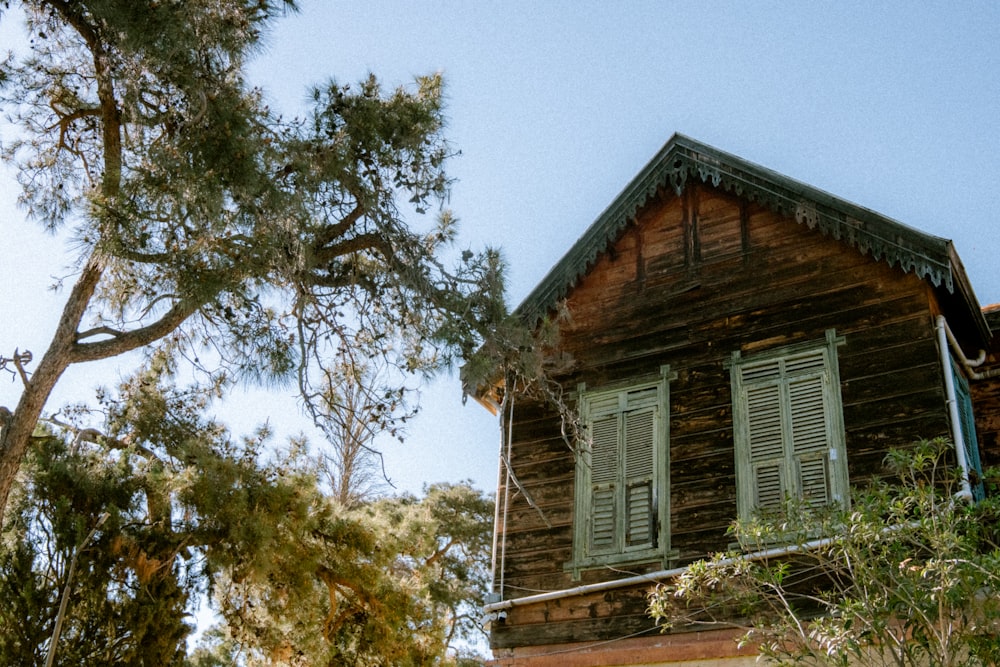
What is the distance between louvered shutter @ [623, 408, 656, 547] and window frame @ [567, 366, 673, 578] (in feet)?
0.06

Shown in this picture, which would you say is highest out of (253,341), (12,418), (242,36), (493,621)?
(242,36)

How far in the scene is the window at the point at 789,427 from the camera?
8.93 m

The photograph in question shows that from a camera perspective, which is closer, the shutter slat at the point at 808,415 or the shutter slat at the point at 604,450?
the shutter slat at the point at 808,415

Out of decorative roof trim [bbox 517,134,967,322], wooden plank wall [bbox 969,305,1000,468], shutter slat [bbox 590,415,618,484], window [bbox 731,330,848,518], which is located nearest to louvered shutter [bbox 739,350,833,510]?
window [bbox 731,330,848,518]

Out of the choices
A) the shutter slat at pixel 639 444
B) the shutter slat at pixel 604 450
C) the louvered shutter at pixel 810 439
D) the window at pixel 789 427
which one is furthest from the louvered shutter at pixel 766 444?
the shutter slat at pixel 604 450

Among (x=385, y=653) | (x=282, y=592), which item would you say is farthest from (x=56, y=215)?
(x=385, y=653)

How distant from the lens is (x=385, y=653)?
39.5 ft

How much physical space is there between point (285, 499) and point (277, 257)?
356 centimetres

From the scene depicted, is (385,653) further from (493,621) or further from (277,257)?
→ (277,257)

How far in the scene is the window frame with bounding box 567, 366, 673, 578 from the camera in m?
9.51

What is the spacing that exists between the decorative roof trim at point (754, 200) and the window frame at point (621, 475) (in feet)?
3.65

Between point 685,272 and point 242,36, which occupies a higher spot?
point 242,36

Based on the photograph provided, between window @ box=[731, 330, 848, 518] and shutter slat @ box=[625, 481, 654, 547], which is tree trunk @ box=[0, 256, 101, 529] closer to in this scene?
shutter slat @ box=[625, 481, 654, 547]

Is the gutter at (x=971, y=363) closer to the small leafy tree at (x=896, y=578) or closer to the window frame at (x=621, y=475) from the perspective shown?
the small leafy tree at (x=896, y=578)
